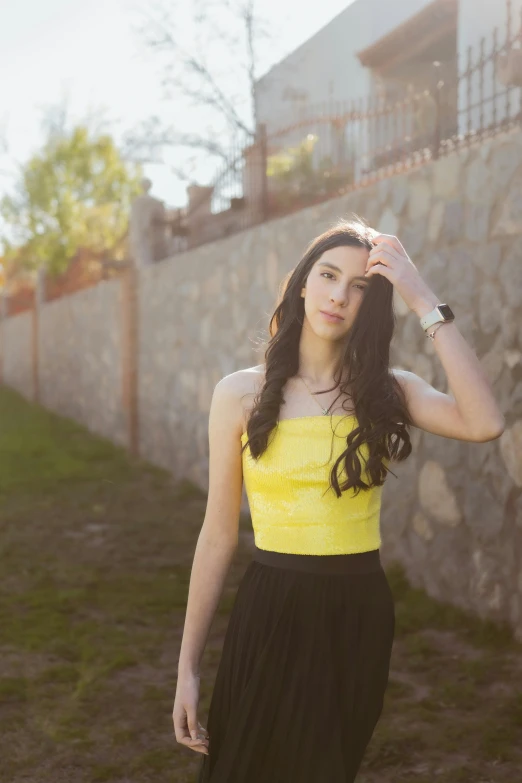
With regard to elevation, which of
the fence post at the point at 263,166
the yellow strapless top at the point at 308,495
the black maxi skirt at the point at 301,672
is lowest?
the black maxi skirt at the point at 301,672

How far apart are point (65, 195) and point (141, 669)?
3216 cm

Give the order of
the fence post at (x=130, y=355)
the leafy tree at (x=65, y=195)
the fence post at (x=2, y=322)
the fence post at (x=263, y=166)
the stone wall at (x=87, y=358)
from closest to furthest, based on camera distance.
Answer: the fence post at (x=263, y=166) < the fence post at (x=130, y=355) < the stone wall at (x=87, y=358) < the fence post at (x=2, y=322) < the leafy tree at (x=65, y=195)

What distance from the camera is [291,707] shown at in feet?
6.66

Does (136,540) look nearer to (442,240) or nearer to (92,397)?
(442,240)

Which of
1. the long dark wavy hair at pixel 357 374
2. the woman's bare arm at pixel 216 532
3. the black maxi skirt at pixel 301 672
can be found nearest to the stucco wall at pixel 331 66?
the long dark wavy hair at pixel 357 374

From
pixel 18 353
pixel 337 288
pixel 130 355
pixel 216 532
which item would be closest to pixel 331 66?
pixel 130 355

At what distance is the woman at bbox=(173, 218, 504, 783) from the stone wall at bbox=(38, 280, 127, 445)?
34.3ft

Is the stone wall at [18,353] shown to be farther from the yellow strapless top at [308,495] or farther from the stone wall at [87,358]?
the yellow strapless top at [308,495]

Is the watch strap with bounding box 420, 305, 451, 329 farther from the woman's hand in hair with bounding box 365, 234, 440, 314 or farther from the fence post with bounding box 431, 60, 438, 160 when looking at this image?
the fence post with bounding box 431, 60, 438, 160

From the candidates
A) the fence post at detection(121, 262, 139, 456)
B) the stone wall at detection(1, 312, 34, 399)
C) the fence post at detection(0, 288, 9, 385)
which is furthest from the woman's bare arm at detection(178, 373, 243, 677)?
the fence post at detection(0, 288, 9, 385)

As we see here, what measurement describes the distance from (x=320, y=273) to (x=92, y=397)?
12928mm

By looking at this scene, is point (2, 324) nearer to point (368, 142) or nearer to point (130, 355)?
point (130, 355)

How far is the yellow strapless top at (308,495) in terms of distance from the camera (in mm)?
2105

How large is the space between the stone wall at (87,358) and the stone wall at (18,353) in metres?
1.96
